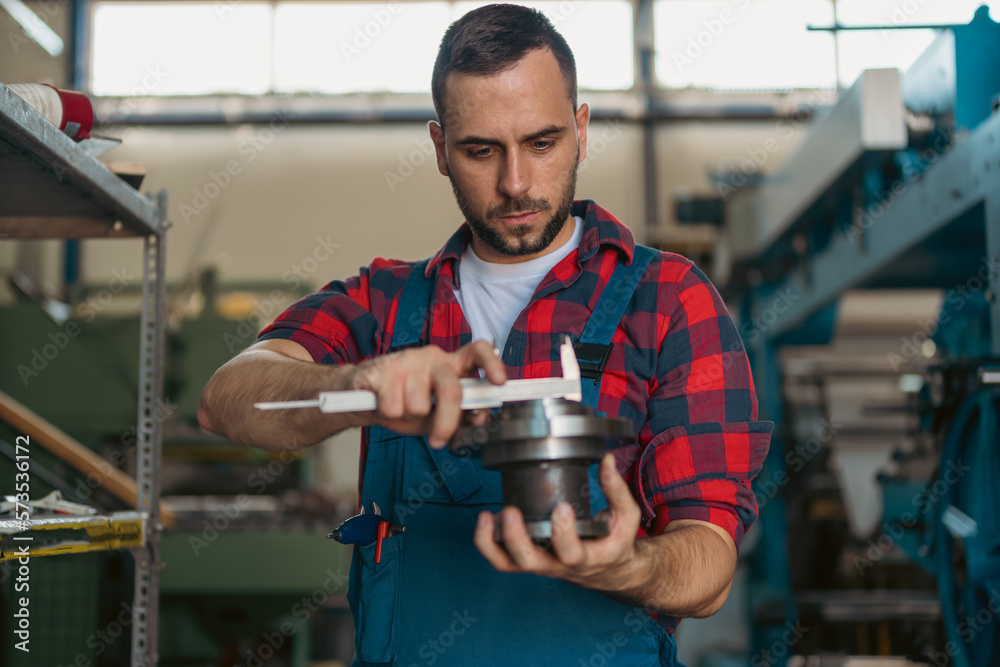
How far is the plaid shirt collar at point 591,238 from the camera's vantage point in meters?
1.21

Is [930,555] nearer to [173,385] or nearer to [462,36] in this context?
[462,36]

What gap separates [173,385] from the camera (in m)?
3.94

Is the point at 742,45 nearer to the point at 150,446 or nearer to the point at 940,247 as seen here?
the point at 940,247

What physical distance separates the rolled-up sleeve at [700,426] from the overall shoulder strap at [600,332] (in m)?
0.06

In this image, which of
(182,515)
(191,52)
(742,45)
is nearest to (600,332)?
(182,515)

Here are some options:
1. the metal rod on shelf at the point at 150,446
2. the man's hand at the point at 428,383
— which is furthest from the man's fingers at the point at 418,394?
the metal rod on shelf at the point at 150,446

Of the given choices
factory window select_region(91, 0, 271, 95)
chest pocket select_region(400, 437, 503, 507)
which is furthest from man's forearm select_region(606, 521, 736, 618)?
factory window select_region(91, 0, 271, 95)

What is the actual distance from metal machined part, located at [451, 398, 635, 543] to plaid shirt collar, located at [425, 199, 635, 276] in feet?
1.42

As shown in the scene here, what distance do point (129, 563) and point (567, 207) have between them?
1.97m

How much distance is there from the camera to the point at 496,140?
1.15 metres

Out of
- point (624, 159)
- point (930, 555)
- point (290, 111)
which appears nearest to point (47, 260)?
point (290, 111)

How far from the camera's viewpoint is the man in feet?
3.45

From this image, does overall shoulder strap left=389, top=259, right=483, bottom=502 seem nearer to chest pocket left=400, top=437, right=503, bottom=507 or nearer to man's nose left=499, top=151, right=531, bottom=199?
chest pocket left=400, top=437, right=503, bottom=507

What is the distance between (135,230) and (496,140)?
2.62 feet
